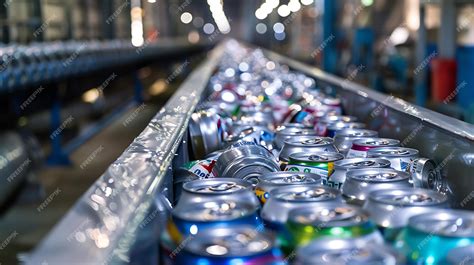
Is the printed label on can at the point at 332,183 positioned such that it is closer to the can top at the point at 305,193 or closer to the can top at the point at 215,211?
the can top at the point at 305,193

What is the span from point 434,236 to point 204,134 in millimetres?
1262

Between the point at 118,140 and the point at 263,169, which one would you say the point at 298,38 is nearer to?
the point at 118,140

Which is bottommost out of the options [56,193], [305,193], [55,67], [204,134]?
[56,193]

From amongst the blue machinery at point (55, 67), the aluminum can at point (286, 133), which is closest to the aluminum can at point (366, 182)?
the aluminum can at point (286, 133)

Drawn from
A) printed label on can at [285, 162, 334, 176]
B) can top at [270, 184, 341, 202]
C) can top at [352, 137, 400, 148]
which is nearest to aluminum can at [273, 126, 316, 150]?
can top at [352, 137, 400, 148]

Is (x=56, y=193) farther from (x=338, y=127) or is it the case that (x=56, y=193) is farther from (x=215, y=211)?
(x=215, y=211)

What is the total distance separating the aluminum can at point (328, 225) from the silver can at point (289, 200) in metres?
0.04

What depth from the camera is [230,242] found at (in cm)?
104

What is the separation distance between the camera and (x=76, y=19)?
19547mm

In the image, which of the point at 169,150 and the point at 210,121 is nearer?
the point at 169,150

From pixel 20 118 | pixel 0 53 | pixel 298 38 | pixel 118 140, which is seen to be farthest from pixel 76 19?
pixel 0 53

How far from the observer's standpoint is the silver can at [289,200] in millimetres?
1187

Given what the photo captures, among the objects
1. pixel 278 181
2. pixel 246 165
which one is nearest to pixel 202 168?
pixel 246 165

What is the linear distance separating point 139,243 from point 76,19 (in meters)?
19.2
